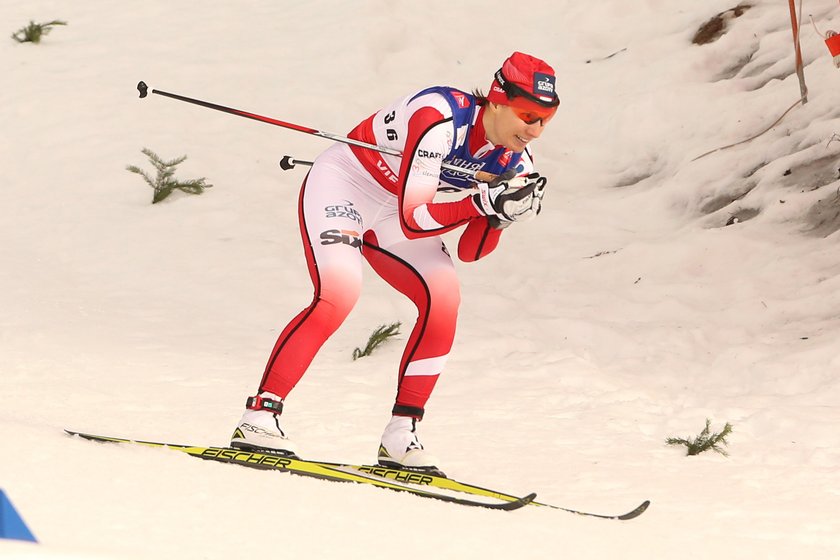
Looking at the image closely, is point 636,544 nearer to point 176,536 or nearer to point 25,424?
point 176,536

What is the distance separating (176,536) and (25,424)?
5.45ft

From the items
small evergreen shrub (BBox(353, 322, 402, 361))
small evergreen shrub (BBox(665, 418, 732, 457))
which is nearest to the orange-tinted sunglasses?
small evergreen shrub (BBox(665, 418, 732, 457))

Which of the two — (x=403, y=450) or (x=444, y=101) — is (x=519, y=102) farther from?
(x=403, y=450)

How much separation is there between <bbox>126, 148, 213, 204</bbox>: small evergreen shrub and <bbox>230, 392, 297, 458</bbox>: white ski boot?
5957 millimetres

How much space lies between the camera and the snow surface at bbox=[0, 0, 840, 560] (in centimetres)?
406

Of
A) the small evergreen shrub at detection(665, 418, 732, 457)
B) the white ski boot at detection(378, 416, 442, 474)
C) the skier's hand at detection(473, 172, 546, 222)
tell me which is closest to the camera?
the skier's hand at detection(473, 172, 546, 222)

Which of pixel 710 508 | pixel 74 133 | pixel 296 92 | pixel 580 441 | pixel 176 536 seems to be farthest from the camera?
pixel 296 92

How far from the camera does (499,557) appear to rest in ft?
11.8

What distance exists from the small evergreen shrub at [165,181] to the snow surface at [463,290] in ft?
0.41

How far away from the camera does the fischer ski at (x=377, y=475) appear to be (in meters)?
4.34

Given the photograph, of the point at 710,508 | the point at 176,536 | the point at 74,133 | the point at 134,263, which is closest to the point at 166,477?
the point at 176,536

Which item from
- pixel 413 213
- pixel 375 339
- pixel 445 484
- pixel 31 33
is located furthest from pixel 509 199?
pixel 31 33

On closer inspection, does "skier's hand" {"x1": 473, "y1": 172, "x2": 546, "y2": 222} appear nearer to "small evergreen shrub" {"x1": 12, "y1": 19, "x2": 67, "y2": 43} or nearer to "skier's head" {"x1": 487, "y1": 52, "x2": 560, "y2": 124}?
"skier's head" {"x1": 487, "y1": 52, "x2": 560, "y2": 124}

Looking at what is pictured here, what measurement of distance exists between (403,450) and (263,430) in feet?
2.26
